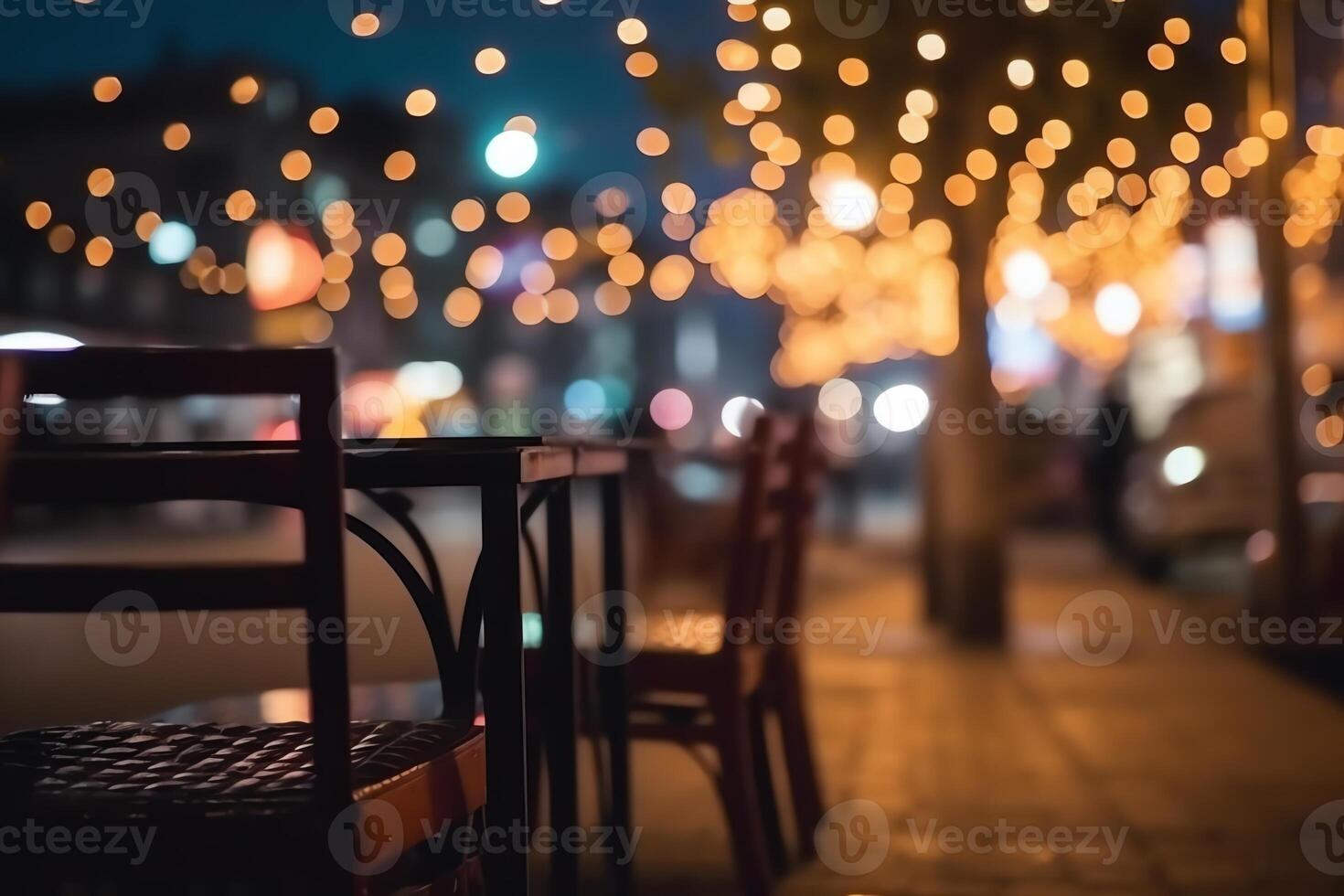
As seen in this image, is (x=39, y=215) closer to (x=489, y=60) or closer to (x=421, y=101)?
(x=421, y=101)

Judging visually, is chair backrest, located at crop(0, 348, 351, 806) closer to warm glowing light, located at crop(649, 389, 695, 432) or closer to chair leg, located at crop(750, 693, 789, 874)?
chair leg, located at crop(750, 693, 789, 874)

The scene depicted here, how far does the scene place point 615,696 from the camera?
282 cm

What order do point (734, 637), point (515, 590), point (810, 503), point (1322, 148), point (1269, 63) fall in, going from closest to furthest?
point (515, 590), point (734, 637), point (810, 503), point (1269, 63), point (1322, 148)

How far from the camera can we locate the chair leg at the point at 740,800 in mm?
2848

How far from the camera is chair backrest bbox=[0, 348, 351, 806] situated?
1.49 meters

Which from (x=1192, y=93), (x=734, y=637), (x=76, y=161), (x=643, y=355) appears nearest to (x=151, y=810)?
(x=734, y=637)

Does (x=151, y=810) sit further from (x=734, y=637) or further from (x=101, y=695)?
(x=101, y=695)

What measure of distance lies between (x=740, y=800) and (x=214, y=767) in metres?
1.41

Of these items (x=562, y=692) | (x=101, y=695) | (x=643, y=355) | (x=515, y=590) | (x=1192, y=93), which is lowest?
(x=101, y=695)

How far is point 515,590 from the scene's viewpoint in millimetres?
1870

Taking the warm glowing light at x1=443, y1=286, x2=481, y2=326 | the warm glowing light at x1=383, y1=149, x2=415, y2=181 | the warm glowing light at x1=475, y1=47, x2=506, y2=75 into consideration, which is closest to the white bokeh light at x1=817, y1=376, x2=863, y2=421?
the warm glowing light at x1=443, y1=286, x2=481, y2=326

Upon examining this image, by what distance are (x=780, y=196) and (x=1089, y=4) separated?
118 inches

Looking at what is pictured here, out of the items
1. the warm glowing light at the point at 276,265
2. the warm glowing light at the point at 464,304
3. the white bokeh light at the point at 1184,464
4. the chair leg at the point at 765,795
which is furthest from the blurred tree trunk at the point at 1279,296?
the warm glowing light at the point at 464,304

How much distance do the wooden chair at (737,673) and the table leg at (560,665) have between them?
567 millimetres
